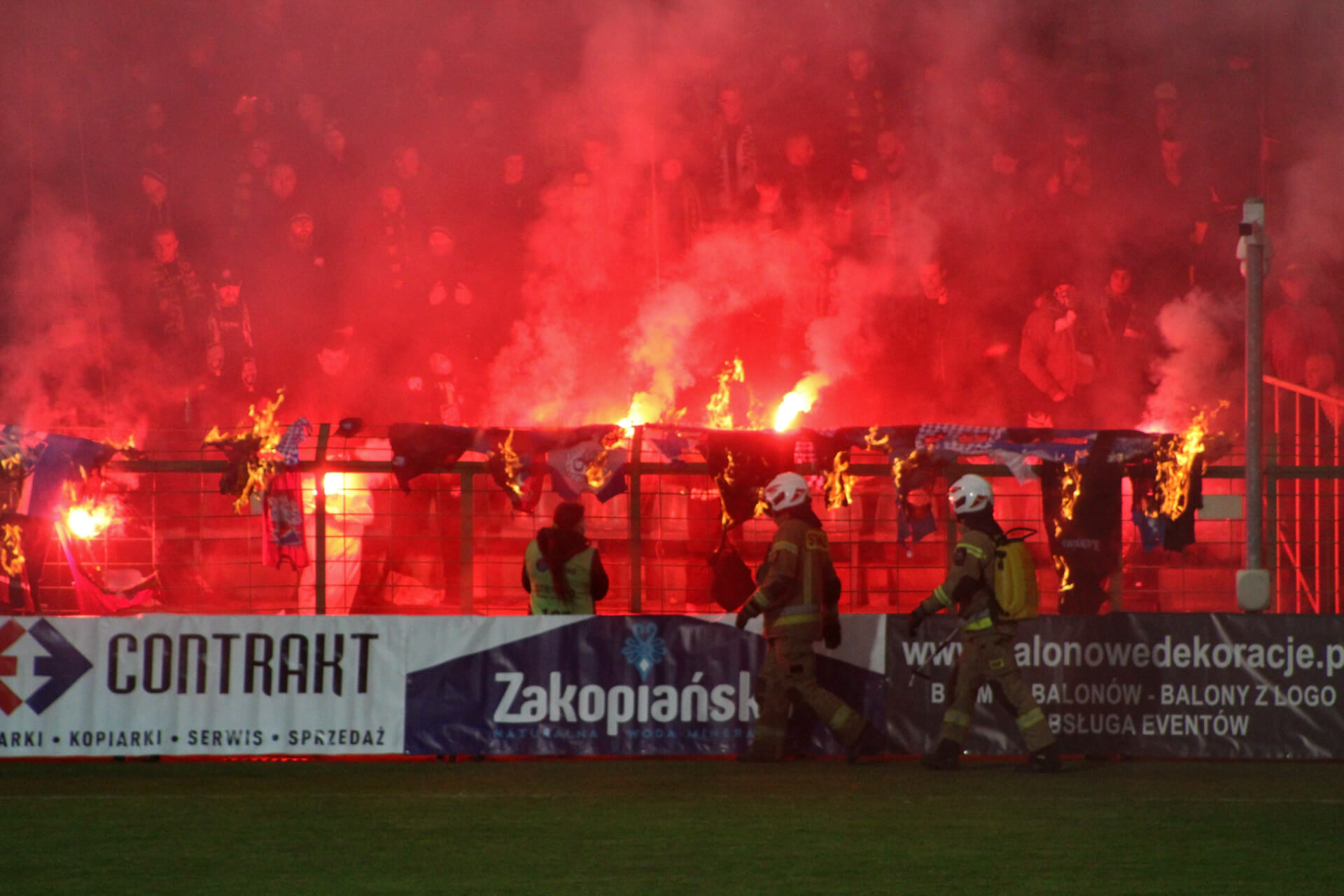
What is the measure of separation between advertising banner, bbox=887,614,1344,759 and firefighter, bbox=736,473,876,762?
57cm

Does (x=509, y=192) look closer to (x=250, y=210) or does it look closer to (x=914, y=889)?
(x=250, y=210)

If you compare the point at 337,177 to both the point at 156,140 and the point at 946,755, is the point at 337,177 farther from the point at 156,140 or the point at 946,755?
the point at 946,755

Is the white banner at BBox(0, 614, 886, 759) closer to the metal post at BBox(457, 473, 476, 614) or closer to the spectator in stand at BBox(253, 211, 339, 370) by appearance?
the metal post at BBox(457, 473, 476, 614)

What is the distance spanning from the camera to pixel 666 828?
655 cm

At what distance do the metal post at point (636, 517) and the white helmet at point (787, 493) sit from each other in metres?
0.86

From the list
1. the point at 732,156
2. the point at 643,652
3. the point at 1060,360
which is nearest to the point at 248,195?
the point at 732,156

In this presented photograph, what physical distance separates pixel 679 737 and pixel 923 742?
1371 millimetres

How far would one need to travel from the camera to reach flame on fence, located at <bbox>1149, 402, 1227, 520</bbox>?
9.60 meters

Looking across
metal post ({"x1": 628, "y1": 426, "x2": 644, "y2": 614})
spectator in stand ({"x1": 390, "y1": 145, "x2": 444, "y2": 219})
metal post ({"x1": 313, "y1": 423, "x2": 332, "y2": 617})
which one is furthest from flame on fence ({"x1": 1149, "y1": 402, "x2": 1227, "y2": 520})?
spectator in stand ({"x1": 390, "y1": 145, "x2": 444, "y2": 219})

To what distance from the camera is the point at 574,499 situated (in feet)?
32.5

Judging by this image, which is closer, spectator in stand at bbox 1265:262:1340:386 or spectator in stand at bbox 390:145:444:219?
spectator in stand at bbox 1265:262:1340:386

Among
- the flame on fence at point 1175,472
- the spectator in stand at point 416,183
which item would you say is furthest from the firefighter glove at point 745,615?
the spectator in stand at point 416,183

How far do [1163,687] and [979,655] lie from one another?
4.30ft

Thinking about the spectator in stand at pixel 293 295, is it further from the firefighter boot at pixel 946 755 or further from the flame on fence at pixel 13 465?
the firefighter boot at pixel 946 755
